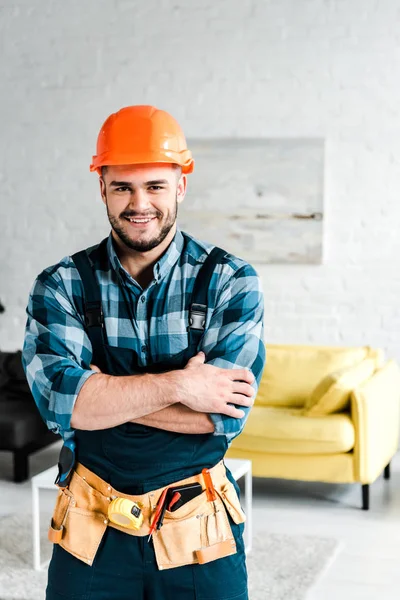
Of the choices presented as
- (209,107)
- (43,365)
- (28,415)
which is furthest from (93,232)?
(43,365)

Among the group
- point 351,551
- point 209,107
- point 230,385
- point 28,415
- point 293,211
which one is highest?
point 209,107

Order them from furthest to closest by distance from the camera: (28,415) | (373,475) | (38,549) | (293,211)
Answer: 1. (293,211)
2. (28,415)
3. (373,475)
4. (38,549)

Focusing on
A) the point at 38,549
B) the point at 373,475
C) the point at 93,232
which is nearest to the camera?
the point at 38,549

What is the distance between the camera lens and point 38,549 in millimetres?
3729

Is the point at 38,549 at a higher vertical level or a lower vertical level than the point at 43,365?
lower

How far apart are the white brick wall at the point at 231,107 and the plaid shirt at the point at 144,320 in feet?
13.3

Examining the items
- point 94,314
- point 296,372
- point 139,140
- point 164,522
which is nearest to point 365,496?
point 296,372

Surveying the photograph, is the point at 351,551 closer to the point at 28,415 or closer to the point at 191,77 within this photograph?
the point at 28,415

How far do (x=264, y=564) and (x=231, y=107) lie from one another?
129 inches

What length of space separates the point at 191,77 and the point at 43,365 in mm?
4534

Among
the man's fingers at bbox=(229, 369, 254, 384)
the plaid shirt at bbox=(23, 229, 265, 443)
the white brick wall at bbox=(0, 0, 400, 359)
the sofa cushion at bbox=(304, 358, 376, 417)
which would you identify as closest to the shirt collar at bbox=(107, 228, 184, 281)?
the plaid shirt at bbox=(23, 229, 265, 443)

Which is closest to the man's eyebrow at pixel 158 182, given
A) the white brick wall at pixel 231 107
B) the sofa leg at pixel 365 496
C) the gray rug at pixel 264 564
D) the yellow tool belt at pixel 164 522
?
the yellow tool belt at pixel 164 522

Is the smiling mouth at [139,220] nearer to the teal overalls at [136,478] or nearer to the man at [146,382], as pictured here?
the man at [146,382]

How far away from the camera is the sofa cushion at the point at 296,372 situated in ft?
16.4
